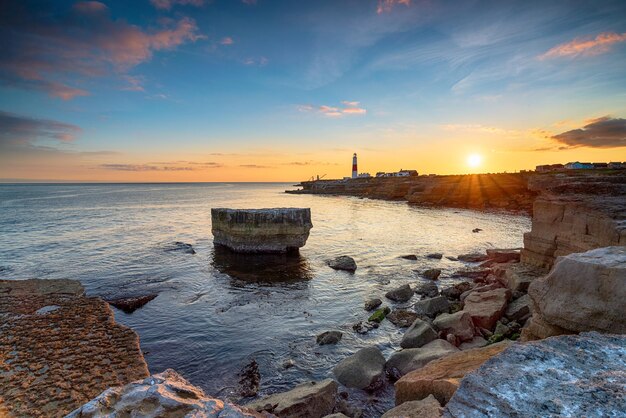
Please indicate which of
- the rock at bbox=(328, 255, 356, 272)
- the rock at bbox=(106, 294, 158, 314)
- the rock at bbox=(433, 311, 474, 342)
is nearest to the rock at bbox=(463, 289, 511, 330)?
the rock at bbox=(433, 311, 474, 342)

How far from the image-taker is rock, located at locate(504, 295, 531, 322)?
10656 millimetres

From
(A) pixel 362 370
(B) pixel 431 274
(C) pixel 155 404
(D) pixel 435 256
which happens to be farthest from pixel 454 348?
(D) pixel 435 256

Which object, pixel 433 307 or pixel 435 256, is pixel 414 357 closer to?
pixel 433 307

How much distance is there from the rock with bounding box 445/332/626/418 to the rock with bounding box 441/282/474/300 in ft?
35.6

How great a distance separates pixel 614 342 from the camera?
384 cm

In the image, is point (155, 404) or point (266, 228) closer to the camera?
point (155, 404)

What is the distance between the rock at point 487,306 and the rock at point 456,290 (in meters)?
1.65

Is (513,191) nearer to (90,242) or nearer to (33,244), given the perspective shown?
(90,242)

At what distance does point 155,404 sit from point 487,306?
1070 centimetres

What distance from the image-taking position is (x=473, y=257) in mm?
21344

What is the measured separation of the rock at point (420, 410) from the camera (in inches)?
165

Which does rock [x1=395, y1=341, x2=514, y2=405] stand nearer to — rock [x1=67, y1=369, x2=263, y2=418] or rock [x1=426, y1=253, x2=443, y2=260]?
rock [x1=67, y1=369, x2=263, y2=418]

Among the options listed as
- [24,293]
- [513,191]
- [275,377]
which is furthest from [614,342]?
[513,191]

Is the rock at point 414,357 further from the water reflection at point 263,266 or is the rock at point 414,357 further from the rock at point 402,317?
the water reflection at point 263,266
